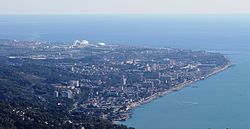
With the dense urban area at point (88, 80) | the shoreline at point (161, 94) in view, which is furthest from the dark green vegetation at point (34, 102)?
the shoreline at point (161, 94)

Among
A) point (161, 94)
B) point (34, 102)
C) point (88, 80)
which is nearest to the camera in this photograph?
point (34, 102)

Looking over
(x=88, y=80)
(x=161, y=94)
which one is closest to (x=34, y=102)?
(x=161, y=94)

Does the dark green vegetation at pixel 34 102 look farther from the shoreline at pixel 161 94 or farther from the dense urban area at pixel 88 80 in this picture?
the shoreline at pixel 161 94

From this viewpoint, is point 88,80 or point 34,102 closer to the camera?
point 34,102

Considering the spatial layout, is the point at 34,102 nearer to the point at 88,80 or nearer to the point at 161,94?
the point at 161,94

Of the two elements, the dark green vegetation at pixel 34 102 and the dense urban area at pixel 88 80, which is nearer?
the dark green vegetation at pixel 34 102

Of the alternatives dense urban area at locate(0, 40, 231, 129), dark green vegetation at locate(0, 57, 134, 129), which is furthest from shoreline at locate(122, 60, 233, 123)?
dark green vegetation at locate(0, 57, 134, 129)

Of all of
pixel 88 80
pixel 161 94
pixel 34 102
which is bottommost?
pixel 88 80

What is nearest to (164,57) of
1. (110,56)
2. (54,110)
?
(110,56)
